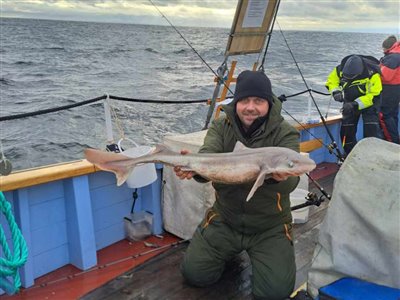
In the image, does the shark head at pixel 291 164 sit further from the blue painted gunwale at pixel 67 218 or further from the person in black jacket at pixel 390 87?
the person in black jacket at pixel 390 87

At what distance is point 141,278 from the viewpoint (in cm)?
374

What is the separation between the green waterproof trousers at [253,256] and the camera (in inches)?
132

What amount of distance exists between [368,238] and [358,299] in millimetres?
432

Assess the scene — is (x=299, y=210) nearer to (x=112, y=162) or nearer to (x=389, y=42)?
(x=112, y=162)

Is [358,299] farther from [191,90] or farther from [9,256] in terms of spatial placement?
[191,90]

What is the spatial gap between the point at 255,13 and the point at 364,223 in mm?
3511

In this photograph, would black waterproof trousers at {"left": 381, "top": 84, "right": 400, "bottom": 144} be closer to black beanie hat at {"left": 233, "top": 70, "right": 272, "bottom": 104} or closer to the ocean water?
the ocean water

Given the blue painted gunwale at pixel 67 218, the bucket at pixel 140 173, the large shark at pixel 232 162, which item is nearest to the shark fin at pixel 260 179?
the large shark at pixel 232 162

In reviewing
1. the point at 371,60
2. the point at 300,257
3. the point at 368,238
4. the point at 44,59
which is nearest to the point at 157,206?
the point at 300,257

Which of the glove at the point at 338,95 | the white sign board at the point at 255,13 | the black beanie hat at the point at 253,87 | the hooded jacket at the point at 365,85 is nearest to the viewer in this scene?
the black beanie hat at the point at 253,87

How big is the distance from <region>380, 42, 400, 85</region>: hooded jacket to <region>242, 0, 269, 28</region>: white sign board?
338cm

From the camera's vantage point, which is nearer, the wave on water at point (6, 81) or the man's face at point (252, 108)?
the man's face at point (252, 108)

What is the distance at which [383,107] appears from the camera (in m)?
8.18

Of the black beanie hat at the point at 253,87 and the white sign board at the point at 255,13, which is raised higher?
the white sign board at the point at 255,13
